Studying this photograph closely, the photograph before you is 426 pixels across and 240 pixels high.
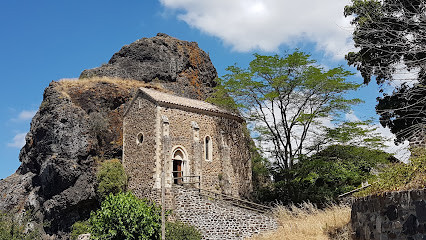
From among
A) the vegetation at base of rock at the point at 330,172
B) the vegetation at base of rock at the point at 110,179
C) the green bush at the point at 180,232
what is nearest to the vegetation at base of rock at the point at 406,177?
the green bush at the point at 180,232

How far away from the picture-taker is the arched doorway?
1078 inches

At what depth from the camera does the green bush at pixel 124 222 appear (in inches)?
816

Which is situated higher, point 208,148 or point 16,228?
point 208,148

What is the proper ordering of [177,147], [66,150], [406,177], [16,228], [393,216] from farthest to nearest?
[66,150], [177,147], [16,228], [406,177], [393,216]

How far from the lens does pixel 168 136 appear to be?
26906 mm

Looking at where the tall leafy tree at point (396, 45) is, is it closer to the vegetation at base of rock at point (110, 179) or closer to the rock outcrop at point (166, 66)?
the vegetation at base of rock at point (110, 179)

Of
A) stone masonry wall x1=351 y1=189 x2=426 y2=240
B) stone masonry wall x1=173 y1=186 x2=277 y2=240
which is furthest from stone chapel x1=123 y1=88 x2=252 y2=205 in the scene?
stone masonry wall x1=351 y1=189 x2=426 y2=240

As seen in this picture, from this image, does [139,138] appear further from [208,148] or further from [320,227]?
[320,227]

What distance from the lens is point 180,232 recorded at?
22.1 m

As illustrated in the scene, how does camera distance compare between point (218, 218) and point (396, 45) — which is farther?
point (218, 218)

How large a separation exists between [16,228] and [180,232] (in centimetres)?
1222

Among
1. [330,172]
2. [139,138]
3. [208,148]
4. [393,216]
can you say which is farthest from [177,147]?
[393,216]

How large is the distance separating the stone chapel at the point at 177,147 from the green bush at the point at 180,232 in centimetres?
255

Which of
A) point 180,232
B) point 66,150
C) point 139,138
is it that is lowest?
point 180,232
